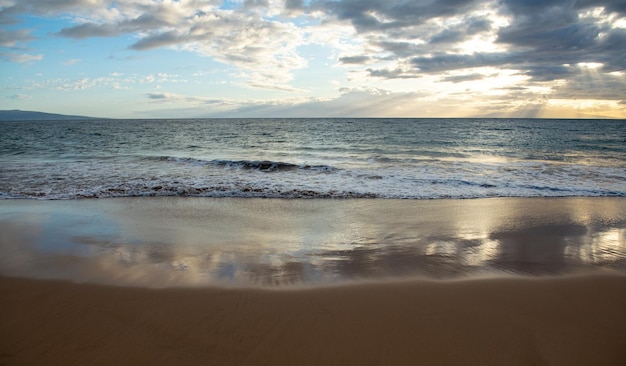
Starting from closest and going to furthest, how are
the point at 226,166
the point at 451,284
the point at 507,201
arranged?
the point at 451,284 < the point at 507,201 < the point at 226,166

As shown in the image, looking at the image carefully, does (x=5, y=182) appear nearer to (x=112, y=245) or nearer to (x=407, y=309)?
(x=112, y=245)

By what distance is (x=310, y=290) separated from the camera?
4.62 m

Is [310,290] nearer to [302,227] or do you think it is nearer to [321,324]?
[321,324]

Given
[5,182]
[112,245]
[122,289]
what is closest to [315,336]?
[122,289]

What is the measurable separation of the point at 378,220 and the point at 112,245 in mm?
5634

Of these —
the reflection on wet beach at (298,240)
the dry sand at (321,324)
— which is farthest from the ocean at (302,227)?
the dry sand at (321,324)

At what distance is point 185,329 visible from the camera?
3.77 meters

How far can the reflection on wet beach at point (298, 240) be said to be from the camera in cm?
523

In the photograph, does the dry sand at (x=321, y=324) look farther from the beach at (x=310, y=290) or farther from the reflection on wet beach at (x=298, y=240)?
the reflection on wet beach at (x=298, y=240)

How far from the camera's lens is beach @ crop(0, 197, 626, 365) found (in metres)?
3.47

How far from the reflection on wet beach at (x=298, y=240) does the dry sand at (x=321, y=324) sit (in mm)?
433

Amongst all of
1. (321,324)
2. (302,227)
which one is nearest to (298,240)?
(302,227)

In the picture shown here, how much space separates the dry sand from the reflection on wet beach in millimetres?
433

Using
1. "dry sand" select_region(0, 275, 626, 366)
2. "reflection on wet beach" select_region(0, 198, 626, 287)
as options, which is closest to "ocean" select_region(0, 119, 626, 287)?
"reflection on wet beach" select_region(0, 198, 626, 287)
